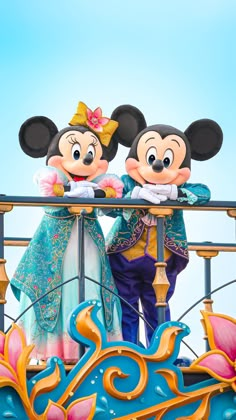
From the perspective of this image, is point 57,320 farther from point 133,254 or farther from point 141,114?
point 141,114

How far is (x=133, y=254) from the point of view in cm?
1539

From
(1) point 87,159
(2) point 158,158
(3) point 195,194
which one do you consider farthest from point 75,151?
(3) point 195,194

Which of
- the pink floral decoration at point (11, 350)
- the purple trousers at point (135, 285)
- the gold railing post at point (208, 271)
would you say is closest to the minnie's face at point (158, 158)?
the purple trousers at point (135, 285)

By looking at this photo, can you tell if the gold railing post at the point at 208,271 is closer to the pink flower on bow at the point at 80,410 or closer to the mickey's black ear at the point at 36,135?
the mickey's black ear at the point at 36,135

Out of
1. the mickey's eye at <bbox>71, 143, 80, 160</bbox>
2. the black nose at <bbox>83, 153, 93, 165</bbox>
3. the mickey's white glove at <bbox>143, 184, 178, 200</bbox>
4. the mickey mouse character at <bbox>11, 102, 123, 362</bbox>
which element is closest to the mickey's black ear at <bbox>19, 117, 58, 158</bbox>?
the mickey mouse character at <bbox>11, 102, 123, 362</bbox>

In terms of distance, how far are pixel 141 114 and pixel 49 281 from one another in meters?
1.49

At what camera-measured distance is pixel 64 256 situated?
15.1 meters

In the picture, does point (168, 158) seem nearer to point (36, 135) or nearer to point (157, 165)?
point (157, 165)

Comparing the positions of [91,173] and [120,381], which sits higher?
[91,173]

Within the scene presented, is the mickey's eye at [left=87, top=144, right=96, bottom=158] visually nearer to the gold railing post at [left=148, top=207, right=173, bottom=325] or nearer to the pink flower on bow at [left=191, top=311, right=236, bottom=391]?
the gold railing post at [left=148, top=207, right=173, bottom=325]

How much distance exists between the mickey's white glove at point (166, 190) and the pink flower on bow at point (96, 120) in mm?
599

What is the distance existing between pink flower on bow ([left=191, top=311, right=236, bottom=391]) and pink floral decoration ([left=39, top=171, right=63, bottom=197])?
1.23 meters

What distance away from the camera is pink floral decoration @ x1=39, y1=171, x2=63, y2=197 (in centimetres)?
1510

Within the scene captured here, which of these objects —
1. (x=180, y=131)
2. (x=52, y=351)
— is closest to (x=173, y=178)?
(x=180, y=131)
